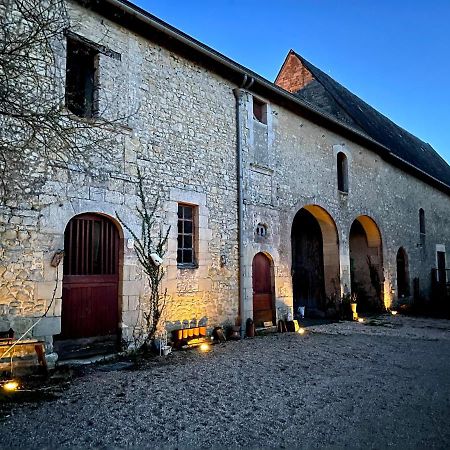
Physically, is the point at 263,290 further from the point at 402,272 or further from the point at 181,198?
the point at 402,272

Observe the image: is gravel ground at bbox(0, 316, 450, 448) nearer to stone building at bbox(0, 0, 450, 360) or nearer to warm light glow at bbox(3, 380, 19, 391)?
warm light glow at bbox(3, 380, 19, 391)

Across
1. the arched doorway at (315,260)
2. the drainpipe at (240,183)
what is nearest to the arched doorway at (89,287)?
the drainpipe at (240,183)

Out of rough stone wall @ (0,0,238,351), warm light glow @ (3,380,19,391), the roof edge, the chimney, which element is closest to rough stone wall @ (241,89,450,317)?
the roof edge

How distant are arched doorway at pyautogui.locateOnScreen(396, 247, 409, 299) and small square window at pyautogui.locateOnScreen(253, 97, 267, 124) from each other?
9066 mm

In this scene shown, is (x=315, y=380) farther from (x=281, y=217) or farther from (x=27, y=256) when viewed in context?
(x=281, y=217)

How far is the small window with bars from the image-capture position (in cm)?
740

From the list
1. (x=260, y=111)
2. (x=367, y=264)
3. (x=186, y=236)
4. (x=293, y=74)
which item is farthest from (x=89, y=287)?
(x=293, y=74)

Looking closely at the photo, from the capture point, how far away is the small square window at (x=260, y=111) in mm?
9508

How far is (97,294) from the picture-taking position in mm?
6059

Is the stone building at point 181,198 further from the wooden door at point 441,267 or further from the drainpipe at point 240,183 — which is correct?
the wooden door at point 441,267

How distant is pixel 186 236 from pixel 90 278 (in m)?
2.15

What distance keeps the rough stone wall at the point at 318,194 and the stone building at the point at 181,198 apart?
0.16 ft

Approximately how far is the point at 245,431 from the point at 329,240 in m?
8.96

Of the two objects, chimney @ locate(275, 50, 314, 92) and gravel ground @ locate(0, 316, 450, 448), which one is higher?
chimney @ locate(275, 50, 314, 92)
